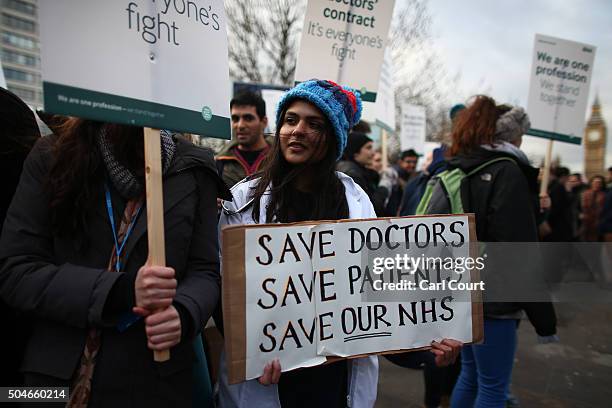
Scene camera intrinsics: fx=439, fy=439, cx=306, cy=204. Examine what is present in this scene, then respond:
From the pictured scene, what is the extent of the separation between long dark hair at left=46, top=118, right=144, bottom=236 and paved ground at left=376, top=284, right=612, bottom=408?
9.70ft

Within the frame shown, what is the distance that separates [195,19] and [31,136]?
815 mm

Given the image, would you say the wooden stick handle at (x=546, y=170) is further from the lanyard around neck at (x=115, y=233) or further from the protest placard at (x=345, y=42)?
the lanyard around neck at (x=115, y=233)

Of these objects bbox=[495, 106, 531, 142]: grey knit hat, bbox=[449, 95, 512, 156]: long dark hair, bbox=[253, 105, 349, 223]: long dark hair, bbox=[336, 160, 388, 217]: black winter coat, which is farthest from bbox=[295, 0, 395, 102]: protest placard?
bbox=[253, 105, 349, 223]: long dark hair

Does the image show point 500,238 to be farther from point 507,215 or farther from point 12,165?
point 12,165

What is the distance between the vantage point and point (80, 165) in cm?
129

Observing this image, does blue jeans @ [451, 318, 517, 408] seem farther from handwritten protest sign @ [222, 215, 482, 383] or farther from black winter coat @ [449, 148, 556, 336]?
handwritten protest sign @ [222, 215, 482, 383]

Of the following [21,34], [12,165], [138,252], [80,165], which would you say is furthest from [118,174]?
[21,34]

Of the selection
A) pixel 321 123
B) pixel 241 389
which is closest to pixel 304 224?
pixel 321 123

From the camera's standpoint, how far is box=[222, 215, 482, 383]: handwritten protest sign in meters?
1.42

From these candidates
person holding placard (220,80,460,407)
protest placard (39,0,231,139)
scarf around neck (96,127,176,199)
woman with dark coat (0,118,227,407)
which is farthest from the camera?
person holding placard (220,80,460,407)

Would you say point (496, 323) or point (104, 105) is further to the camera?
point (496, 323)

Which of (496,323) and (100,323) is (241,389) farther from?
(496,323)

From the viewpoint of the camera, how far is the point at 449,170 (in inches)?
105

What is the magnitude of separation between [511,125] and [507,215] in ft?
2.12
